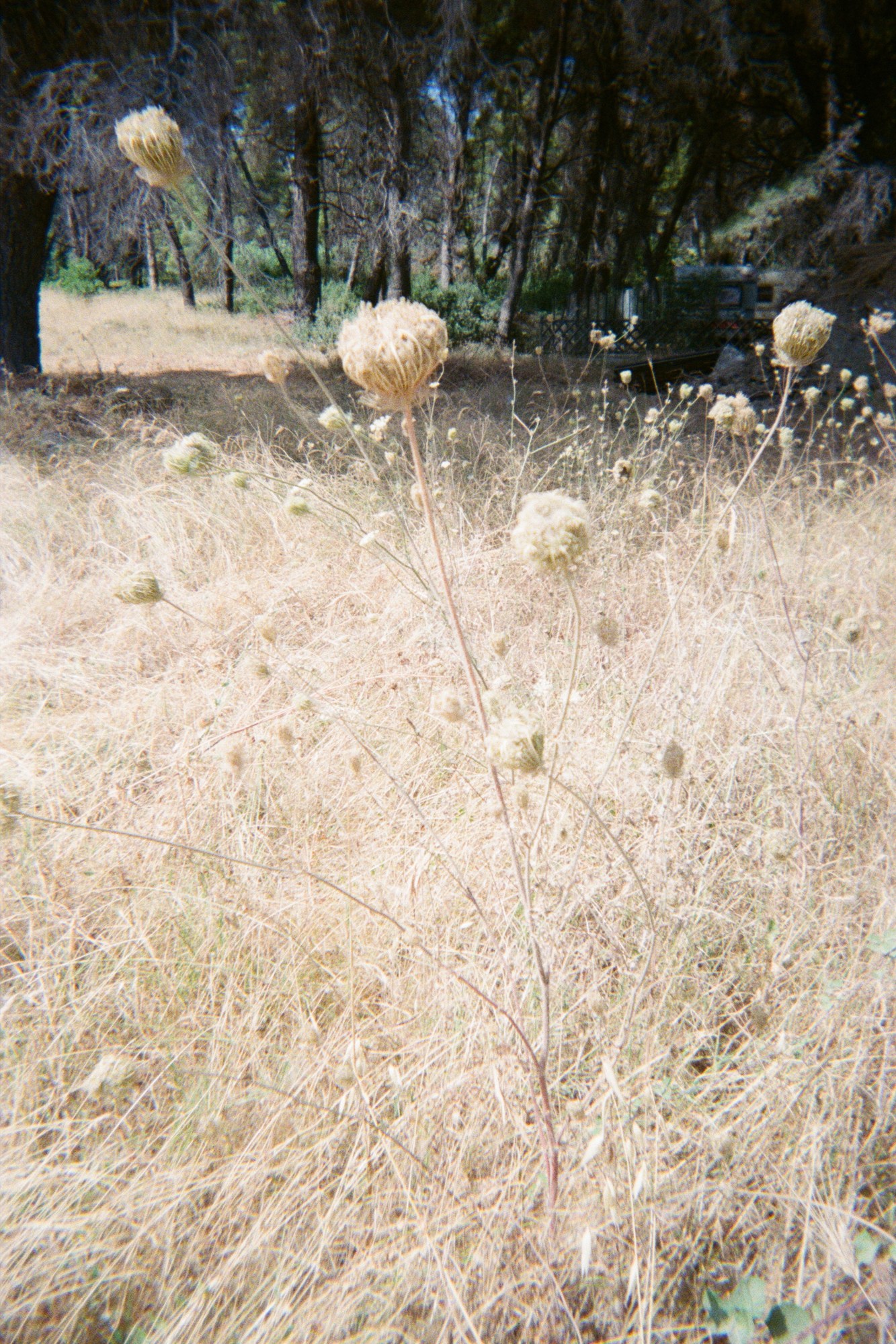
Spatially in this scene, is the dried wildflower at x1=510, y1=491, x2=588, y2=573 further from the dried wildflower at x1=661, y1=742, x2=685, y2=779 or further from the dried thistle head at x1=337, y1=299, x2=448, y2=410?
the dried wildflower at x1=661, y1=742, x2=685, y2=779

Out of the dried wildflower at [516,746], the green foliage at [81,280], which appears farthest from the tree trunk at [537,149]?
the green foliage at [81,280]

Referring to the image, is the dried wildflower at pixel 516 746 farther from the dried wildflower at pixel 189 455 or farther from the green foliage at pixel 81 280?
the green foliage at pixel 81 280

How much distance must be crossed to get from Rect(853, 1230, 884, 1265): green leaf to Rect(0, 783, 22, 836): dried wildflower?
1.42 metres

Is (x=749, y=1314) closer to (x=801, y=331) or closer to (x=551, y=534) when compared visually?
(x=551, y=534)

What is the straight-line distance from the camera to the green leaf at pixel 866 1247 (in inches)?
33.2

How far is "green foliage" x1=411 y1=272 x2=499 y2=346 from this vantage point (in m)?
11.0

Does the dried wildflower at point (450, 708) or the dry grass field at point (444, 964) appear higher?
the dried wildflower at point (450, 708)

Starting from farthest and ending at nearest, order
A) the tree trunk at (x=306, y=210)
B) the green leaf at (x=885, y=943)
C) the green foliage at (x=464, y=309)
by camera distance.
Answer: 1. the green foliage at (x=464, y=309)
2. the tree trunk at (x=306, y=210)
3. the green leaf at (x=885, y=943)

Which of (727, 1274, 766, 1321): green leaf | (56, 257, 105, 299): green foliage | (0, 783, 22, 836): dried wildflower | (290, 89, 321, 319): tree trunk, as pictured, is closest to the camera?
(727, 1274, 766, 1321): green leaf

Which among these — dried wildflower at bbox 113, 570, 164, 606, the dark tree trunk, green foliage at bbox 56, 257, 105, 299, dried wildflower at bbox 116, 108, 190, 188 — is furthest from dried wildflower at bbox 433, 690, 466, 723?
green foliage at bbox 56, 257, 105, 299

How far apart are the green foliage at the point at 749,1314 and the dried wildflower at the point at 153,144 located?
1733mm

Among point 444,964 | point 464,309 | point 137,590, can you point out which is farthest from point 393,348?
point 464,309

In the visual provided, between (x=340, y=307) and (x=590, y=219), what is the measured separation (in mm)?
6290

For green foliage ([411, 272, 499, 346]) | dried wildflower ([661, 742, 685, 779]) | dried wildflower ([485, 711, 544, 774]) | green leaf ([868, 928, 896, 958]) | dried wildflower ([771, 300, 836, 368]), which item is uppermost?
green foliage ([411, 272, 499, 346])
